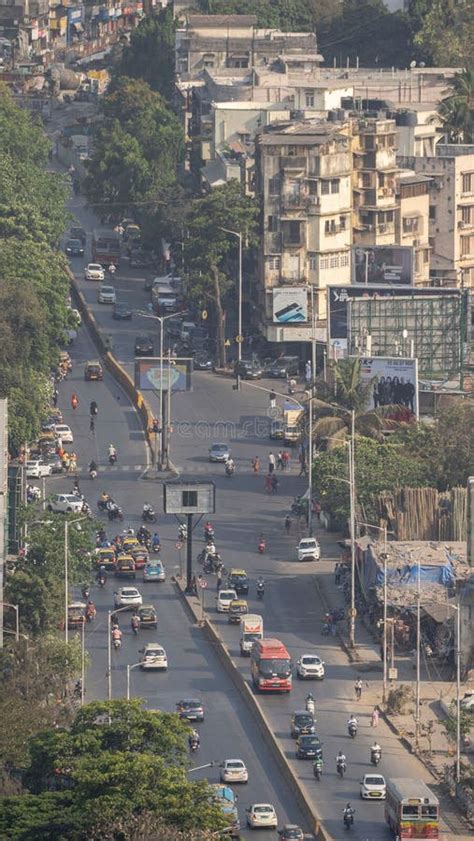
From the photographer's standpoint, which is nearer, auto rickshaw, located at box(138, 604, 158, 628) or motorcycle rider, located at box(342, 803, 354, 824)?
motorcycle rider, located at box(342, 803, 354, 824)

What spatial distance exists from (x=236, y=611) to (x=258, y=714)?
17059mm

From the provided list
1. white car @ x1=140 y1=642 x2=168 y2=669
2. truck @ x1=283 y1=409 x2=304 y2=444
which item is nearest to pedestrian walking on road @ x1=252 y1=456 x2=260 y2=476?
truck @ x1=283 y1=409 x2=304 y2=444

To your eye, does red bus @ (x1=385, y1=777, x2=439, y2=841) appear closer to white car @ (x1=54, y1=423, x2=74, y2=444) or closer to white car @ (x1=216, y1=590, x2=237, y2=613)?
white car @ (x1=216, y1=590, x2=237, y2=613)

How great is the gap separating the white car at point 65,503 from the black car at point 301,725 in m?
37.0

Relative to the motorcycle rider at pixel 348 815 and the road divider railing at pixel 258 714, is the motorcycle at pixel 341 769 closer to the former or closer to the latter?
the road divider railing at pixel 258 714

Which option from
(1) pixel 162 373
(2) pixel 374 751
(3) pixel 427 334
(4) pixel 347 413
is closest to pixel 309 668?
(2) pixel 374 751

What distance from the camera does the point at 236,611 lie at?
157 metres

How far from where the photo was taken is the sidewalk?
137m

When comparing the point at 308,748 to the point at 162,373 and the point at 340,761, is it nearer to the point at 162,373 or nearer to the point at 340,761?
the point at 340,761

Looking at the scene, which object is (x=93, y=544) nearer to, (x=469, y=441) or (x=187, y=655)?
(x=187, y=655)

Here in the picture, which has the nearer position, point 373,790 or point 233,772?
point 373,790

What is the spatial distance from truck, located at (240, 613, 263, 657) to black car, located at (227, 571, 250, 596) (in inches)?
355

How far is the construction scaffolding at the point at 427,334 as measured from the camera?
194625mm

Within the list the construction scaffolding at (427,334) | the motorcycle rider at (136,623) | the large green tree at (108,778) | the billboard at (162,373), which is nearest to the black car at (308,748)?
the large green tree at (108,778)
